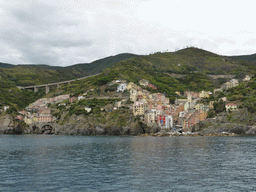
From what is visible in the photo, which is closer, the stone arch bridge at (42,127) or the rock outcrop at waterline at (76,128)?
the rock outcrop at waterline at (76,128)

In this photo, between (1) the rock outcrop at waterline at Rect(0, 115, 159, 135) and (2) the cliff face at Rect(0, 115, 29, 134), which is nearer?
(1) the rock outcrop at waterline at Rect(0, 115, 159, 135)

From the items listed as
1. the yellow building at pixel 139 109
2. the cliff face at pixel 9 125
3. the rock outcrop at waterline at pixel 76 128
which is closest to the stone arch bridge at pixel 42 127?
the rock outcrop at waterline at pixel 76 128

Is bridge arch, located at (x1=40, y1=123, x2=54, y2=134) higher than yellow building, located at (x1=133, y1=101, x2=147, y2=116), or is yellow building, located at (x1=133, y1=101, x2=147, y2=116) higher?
yellow building, located at (x1=133, y1=101, x2=147, y2=116)

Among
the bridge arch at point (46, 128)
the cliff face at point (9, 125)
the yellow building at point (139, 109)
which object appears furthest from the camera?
the bridge arch at point (46, 128)

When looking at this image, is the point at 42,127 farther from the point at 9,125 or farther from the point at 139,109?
the point at 139,109

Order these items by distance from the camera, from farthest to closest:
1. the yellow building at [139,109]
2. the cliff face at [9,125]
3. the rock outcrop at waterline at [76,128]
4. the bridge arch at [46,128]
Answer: the bridge arch at [46,128] < the cliff face at [9,125] < the yellow building at [139,109] < the rock outcrop at waterline at [76,128]

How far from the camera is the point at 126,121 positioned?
151375mm

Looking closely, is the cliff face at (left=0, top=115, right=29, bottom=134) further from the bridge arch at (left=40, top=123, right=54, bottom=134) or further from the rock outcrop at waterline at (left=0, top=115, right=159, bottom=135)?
the bridge arch at (left=40, top=123, right=54, bottom=134)

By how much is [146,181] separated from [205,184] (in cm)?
629

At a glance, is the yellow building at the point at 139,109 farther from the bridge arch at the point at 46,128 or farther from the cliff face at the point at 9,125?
the cliff face at the point at 9,125

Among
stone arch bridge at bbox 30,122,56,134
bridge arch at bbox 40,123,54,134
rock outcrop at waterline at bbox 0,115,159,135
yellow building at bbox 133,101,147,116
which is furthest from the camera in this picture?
stone arch bridge at bbox 30,122,56,134

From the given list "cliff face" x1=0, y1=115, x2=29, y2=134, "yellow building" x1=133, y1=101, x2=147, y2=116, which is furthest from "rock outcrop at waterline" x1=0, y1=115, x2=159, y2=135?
"yellow building" x1=133, y1=101, x2=147, y2=116

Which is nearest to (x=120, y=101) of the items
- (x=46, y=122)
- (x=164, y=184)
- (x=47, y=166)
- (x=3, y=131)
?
(x=46, y=122)

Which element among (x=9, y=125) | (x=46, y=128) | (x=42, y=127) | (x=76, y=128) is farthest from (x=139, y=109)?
(x=9, y=125)
